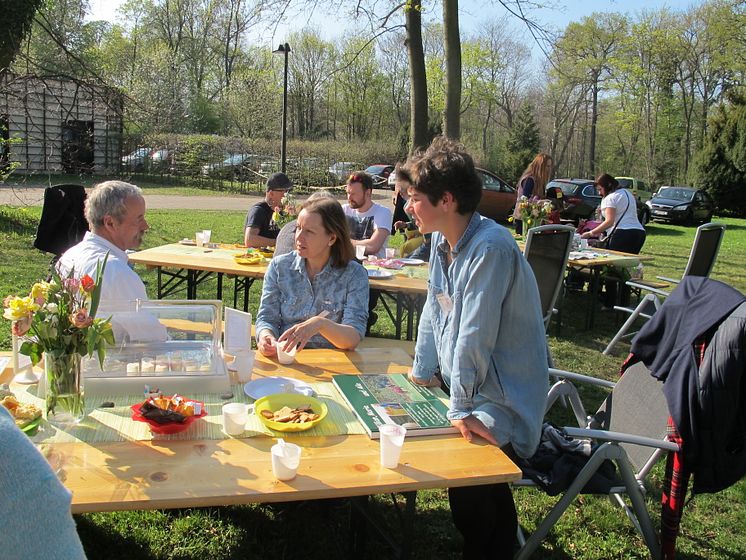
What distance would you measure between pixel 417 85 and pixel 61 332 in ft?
27.9

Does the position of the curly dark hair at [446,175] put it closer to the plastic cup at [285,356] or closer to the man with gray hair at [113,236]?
the plastic cup at [285,356]

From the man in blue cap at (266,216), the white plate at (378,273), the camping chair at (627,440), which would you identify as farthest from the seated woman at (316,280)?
the man in blue cap at (266,216)

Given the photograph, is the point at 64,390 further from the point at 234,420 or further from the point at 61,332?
the point at 234,420

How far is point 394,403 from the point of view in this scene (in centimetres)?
217

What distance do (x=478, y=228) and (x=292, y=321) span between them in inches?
49.7

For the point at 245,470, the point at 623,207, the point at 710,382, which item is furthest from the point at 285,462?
the point at 623,207

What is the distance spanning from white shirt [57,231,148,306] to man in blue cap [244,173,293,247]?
3040 mm

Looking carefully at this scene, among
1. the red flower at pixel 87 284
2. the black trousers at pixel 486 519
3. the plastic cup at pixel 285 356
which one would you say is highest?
the red flower at pixel 87 284

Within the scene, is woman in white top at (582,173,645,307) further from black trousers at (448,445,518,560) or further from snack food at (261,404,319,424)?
snack food at (261,404,319,424)

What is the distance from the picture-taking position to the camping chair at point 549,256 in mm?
4914

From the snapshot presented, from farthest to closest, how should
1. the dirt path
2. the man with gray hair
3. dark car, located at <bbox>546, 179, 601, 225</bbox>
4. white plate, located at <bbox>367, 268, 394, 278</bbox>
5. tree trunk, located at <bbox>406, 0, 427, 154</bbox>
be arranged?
dark car, located at <bbox>546, 179, 601, 225</bbox>
the dirt path
tree trunk, located at <bbox>406, 0, 427, 154</bbox>
white plate, located at <bbox>367, 268, 394, 278</bbox>
the man with gray hair

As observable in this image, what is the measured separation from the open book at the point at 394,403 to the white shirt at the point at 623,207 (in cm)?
579

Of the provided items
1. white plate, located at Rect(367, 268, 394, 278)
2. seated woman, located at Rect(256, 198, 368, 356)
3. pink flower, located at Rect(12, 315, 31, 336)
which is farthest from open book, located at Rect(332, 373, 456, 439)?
white plate, located at Rect(367, 268, 394, 278)

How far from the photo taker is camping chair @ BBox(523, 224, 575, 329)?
16.1 ft
